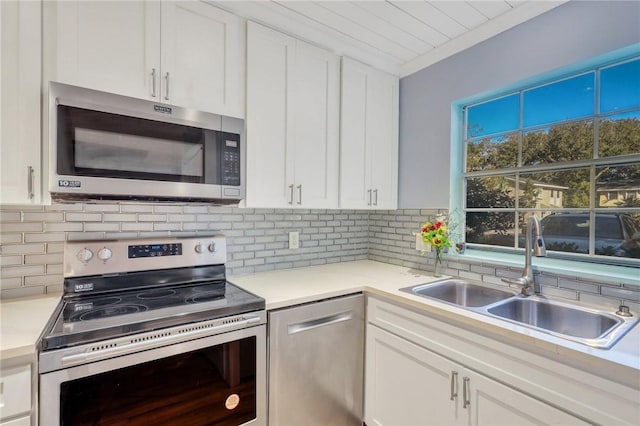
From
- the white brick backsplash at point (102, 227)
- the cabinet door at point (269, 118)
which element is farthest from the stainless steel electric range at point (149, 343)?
the cabinet door at point (269, 118)

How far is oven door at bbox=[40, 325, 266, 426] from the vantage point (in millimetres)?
1040

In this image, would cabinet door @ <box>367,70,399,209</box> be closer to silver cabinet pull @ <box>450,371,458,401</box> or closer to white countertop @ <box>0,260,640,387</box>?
white countertop @ <box>0,260,640,387</box>

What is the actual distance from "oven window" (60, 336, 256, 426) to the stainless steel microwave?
0.71 metres

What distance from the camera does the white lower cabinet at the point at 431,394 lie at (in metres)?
1.15

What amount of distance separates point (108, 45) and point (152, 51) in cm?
17

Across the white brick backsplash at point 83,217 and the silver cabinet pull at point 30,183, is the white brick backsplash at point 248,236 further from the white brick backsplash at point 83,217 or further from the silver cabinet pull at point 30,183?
the silver cabinet pull at point 30,183

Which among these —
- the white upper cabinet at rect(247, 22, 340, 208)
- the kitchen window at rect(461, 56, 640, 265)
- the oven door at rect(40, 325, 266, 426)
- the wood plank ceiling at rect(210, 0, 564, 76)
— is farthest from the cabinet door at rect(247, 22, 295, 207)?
the kitchen window at rect(461, 56, 640, 265)

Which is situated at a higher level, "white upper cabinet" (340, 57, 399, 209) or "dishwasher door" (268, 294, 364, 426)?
"white upper cabinet" (340, 57, 399, 209)

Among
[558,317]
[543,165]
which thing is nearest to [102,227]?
[558,317]

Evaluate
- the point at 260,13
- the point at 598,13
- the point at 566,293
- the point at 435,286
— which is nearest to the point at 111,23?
the point at 260,13

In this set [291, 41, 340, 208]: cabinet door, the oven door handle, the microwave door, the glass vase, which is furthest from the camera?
the glass vase

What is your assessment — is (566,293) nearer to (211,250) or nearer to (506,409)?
(506,409)

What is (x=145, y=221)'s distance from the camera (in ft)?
5.56

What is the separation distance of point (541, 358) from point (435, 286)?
2.55ft
